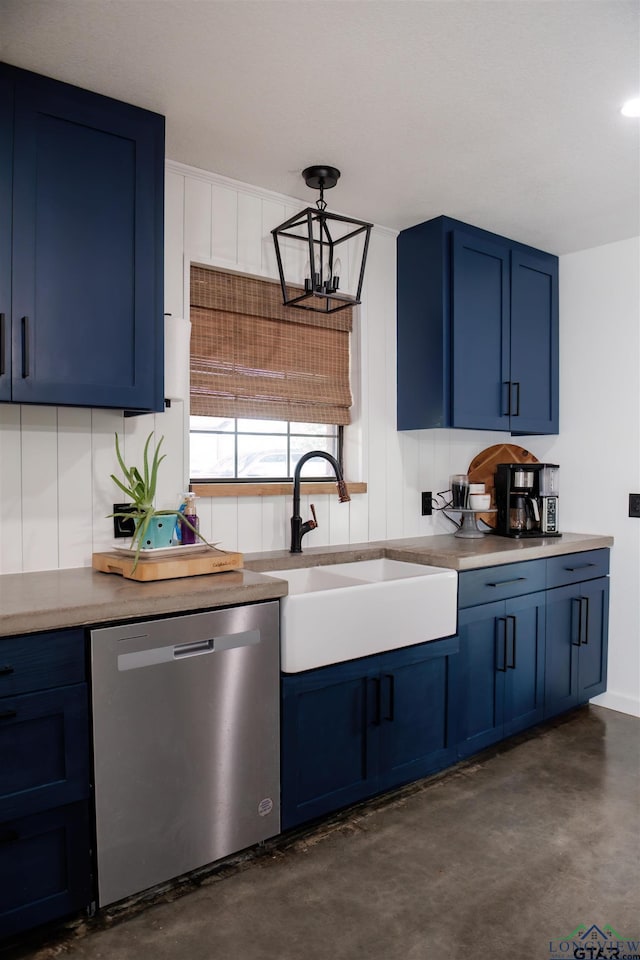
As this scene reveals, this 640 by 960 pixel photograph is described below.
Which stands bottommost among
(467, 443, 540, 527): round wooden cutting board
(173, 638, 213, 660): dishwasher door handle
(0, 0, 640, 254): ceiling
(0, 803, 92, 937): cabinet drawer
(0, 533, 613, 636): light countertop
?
(0, 803, 92, 937): cabinet drawer

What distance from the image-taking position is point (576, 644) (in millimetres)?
3277

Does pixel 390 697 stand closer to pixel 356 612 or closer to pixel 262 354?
pixel 356 612

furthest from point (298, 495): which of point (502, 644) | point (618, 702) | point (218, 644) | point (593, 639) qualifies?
point (618, 702)

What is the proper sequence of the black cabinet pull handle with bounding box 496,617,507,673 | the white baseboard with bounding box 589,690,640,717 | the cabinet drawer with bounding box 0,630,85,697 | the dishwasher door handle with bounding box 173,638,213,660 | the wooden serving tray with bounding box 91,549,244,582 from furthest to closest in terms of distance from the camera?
the white baseboard with bounding box 589,690,640,717 < the black cabinet pull handle with bounding box 496,617,507,673 < the wooden serving tray with bounding box 91,549,244,582 < the dishwasher door handle with bounding box 173,638,213,660 < the cabinet drawer with bounding box 0,630,85,697

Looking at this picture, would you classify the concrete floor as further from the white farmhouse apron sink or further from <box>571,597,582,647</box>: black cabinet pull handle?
<box>571,597,582,647</box>: black cabinet pull handle

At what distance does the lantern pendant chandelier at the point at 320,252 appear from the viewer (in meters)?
2.62

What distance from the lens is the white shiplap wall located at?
2.21 meters

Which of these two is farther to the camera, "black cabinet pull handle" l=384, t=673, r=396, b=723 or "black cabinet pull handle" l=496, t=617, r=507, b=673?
"black cabinet pull handle" l=496, t=617, r=507, b=673

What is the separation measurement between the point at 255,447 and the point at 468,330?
3.84 ft

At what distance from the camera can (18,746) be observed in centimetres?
162

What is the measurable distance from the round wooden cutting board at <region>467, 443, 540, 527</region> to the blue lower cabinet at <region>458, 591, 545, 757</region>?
73 centimetres


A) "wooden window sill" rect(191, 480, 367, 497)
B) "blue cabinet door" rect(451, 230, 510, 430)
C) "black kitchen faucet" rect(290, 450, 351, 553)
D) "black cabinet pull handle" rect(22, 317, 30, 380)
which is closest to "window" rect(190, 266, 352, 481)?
"wooden window sill" rect(191, 480, 367, 497)

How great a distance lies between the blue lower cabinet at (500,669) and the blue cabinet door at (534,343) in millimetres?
1038

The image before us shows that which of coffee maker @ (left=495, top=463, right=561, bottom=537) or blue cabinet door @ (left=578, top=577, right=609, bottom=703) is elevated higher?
coffee maker @ (left=495, top=463, right=561, bottom=537)
